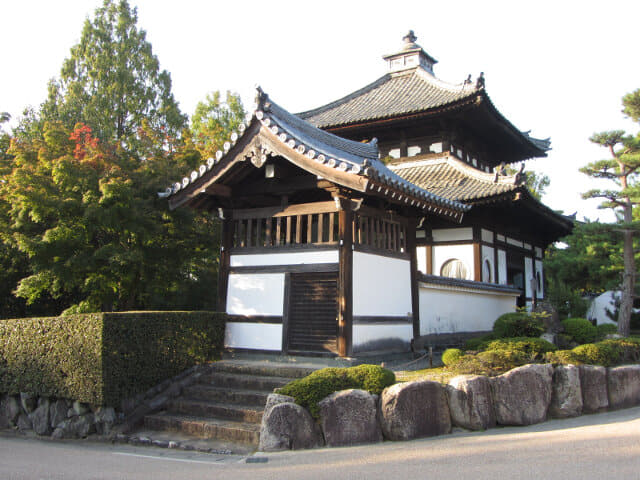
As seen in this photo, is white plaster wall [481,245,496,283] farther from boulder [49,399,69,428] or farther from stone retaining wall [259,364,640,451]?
boulder [49,399,69,428]

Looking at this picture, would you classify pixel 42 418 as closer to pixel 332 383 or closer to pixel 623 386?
pixel 332 383

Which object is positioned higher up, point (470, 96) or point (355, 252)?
point (470, 96)

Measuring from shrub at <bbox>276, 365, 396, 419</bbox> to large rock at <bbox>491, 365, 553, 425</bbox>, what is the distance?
5.79 ft

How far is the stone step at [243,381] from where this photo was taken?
9.41 m

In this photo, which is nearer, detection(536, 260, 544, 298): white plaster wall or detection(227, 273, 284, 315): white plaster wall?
detection(227, 273, 284, 315): white plaster wall

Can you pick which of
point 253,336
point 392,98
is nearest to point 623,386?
point 253,336

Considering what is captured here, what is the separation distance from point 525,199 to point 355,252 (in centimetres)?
803

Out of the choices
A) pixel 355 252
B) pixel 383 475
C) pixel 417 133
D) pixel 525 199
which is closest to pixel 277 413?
pixel 383 475

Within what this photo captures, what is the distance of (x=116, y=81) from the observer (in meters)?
32.8

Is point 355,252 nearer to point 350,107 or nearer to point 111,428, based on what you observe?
point 111,428

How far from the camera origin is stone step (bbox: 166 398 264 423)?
8.49 meters

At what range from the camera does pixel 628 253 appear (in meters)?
16.9

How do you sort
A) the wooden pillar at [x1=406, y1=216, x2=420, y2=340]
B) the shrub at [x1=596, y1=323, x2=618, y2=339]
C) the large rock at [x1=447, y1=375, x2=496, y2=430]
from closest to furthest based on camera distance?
the large rock at [x1=447, y1=375, x2=496, y2=430] < the wooden pillar at [x1=406, y1=216, x2=420, y2=340] < the shrub at [x1=596, y1=323, x2=618, y2=339]

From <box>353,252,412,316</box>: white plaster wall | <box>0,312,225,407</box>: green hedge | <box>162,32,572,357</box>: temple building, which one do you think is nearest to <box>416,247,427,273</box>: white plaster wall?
<box>162,32,572,357</box>: temple building
